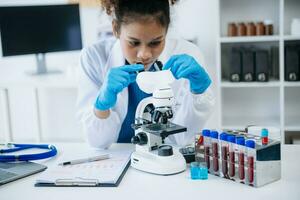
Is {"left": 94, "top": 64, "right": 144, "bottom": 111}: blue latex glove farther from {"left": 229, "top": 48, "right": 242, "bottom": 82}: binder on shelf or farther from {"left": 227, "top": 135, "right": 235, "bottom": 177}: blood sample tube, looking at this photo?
{"left": 229, "top": 48, "right": 242, "bottom": 82}: binder on shelf

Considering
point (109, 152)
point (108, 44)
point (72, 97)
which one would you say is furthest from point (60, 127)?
point (109, 152)

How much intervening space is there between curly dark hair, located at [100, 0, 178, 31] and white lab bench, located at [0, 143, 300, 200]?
533 millimetres

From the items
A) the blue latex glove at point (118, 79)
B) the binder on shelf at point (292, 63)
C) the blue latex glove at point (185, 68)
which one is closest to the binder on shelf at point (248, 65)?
the binder on shelf at point (292, 63)

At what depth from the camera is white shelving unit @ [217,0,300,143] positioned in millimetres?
2801

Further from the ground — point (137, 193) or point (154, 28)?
point (154, 28)

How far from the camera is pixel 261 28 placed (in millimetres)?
2781

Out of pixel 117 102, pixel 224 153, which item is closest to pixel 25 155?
pixel 117 102

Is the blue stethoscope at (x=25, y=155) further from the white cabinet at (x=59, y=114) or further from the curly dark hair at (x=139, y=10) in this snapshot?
the white cabinet at (x=59, y=114)

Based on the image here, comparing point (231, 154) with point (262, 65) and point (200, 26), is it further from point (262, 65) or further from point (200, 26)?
point (200, 26)

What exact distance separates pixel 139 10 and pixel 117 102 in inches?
14.0

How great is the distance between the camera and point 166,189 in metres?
1.09

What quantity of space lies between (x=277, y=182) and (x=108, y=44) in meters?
0.89

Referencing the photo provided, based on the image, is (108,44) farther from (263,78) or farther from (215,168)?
(263,78)

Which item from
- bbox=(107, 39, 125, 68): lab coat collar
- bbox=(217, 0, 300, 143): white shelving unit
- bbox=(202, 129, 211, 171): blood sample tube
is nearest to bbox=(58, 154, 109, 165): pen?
bbox=(202, 129, 211, 171): blood sample tube
